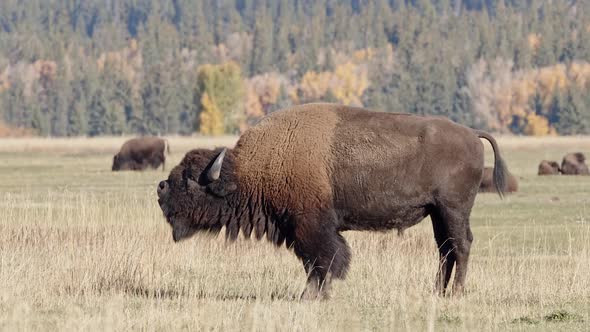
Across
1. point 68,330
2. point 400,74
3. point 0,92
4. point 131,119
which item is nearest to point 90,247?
point 68,330

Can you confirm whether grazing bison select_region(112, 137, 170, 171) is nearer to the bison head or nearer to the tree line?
the bison head

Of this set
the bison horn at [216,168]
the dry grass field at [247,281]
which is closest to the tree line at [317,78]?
the dry grass field at [247,281]

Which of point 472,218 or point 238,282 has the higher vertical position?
point 238,282

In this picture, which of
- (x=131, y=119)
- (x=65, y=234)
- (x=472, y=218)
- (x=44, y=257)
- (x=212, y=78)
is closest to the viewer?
(x=44, y=257)

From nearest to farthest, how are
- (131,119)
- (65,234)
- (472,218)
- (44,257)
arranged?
(44,257) < (65,234) < (472,218) < (131,119)

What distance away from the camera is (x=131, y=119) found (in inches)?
5861

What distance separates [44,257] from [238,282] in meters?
2.53

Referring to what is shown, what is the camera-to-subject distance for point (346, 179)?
38.1ft

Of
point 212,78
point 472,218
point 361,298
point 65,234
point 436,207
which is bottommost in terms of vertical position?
point 212,78

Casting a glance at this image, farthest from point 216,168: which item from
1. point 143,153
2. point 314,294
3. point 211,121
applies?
point 211,121

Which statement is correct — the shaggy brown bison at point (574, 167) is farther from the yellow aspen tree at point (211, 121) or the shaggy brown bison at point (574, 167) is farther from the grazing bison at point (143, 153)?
the yellow aspen tree at point (211, 121)

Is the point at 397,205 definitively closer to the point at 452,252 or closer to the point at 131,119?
the point at 452,252

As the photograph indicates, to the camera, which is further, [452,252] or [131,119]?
[131,119]

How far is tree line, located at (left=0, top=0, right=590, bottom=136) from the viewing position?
142125mm
